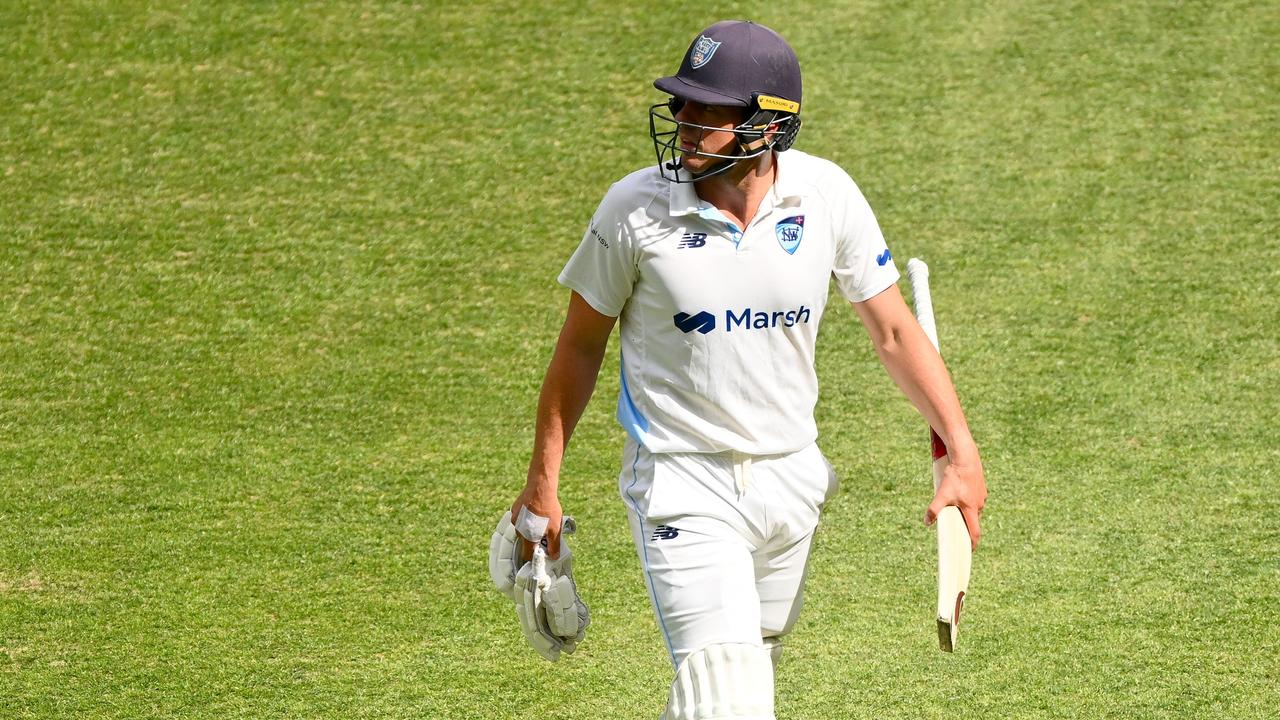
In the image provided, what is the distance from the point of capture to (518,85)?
7.96 meters

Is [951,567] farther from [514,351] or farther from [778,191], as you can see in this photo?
[514,351]

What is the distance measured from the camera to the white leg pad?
3.17 metres

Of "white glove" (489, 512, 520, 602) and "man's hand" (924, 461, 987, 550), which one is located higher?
"man's hand" (924, 461, 987, 550)

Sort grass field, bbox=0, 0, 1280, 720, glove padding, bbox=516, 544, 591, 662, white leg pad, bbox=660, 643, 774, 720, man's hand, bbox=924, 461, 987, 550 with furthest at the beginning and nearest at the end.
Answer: grass field, bbox=0, 0, 1280, 720
glove padding, bbox=516, 544, 591, 662
man's hand, bbox=924, 461, 987, 550
white leg pad, bbox=660, 643, 774, 720

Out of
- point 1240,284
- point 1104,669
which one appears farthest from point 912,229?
point 1104,669

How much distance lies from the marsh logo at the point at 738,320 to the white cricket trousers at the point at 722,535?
0.30 m

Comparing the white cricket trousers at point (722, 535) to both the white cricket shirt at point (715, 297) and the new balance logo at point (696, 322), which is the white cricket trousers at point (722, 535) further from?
the new balance logo at point (696, 322)

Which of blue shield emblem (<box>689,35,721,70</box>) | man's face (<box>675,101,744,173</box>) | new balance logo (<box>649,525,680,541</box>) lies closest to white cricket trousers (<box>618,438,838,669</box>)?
new balance logo (<box>649,525,680,541</box>)

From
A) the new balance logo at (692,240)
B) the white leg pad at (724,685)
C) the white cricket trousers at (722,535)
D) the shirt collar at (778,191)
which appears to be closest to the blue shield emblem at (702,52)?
the shirt collar at (778,191)

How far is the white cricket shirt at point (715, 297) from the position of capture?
3.32 m

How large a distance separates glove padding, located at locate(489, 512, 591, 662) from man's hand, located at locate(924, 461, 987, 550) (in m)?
0.87

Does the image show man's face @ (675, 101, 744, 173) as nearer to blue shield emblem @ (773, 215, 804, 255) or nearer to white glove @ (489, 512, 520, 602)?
blue shield emblem @ (773, 215, 804, 255)

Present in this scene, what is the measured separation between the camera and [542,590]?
3.62 metres

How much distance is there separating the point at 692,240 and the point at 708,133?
0.79 ft
